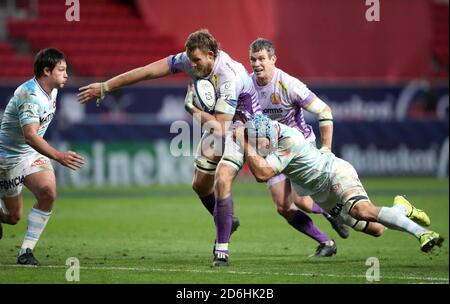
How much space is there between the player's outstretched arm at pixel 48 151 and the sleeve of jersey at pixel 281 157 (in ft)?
6.42

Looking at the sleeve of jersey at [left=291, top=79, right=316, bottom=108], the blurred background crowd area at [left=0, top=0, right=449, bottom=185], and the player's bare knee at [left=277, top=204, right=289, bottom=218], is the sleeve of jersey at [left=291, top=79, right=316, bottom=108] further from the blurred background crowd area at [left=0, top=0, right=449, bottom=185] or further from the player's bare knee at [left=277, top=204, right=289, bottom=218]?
the blurred background crowd area at [left=0, top=0, right=449, bottom=185]

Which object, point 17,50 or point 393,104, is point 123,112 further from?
point 393,104

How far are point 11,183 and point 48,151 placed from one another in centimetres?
108

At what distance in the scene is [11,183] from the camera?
10602 millimetres

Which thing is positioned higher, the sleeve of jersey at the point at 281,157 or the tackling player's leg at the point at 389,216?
the sleeve of jersey at the point at 281,157

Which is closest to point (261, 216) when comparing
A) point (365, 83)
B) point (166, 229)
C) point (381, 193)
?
point (166, 229)


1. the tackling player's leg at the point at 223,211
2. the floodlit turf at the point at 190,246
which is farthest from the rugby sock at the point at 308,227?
the tackling player's leg at the point at 223,211

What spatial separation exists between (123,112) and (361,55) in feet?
25.1

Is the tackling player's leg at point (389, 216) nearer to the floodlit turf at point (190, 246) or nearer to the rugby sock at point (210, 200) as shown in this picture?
the floodlit turf at point (190, 246)

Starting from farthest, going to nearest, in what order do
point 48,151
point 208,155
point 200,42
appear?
point 208,155
point 200,42
point 48,151

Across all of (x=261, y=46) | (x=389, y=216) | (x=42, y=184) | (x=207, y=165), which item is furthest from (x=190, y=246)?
(x=389, y=216)

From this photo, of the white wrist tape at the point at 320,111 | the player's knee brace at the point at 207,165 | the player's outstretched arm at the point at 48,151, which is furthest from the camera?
the player's knee brace at the point at 207,165

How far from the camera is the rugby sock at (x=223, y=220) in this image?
10180mm

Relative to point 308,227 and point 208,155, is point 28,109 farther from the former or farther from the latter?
point 308,227
